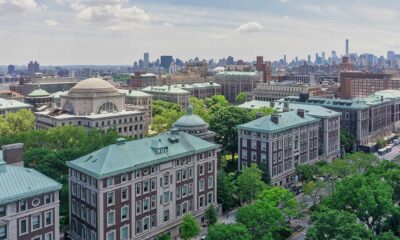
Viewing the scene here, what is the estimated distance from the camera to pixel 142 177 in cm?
6075

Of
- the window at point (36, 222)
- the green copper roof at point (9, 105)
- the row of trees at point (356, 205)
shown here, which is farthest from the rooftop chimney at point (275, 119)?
the green copper roof at point (9, 105)

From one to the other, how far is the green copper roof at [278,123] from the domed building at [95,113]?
4668cm

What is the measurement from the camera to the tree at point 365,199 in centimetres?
5412

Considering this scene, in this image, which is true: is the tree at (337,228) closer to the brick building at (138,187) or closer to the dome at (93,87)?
the brick building at (138,187)

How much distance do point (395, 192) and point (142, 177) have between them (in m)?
36.0

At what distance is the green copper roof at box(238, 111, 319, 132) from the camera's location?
87250 millimetres

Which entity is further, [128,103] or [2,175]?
[128,103]

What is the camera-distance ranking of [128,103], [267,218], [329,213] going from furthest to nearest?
[128,103] → [267,218] → [329,213]

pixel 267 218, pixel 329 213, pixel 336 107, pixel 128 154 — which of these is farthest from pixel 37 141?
pixel 336 107

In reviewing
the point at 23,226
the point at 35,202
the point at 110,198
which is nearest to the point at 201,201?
the point at 110,198

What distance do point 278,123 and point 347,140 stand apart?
37303 millimetres

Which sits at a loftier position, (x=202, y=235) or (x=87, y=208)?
(x=87, y=208)

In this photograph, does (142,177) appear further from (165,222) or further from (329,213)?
(329,213)

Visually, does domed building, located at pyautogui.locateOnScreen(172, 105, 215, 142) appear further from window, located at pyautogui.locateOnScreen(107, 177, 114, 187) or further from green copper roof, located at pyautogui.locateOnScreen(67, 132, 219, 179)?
window, located at pyautogui.locateOnScreen(107, 177, 114, 187)
